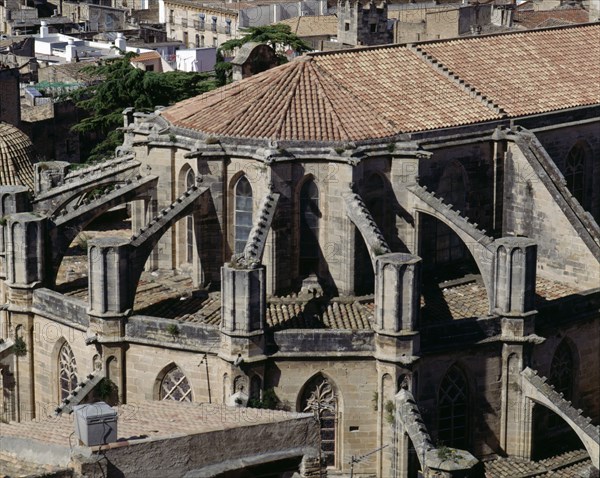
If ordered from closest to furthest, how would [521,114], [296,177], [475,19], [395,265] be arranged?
1. [395,265]
2. [296,177]
3. [521,114]
4. [475,19]

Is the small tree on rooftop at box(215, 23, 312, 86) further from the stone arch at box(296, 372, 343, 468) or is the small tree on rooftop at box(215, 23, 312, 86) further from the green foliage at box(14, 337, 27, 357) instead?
the stone arch at box(296, 372, 343, 468)

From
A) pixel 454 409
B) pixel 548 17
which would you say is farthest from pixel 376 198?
pixel 548 17

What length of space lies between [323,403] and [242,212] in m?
7.60

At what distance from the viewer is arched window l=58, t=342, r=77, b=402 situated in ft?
178

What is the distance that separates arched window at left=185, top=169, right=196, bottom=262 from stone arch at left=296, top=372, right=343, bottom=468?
313 inches

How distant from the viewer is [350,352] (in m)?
50.7

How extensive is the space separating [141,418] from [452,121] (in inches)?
841

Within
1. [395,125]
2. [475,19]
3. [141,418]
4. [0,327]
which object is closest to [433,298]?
[395,125]

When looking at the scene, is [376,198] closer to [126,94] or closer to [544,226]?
[544,226]

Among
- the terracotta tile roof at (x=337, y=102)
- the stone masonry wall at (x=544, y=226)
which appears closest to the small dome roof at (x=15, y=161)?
the terracotta tile roof at (x=337, y=102)

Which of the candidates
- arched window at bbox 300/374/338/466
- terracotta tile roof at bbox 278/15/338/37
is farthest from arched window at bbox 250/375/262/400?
terracotta tile roof at bbox 278/15/338/37

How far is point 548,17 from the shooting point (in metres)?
112

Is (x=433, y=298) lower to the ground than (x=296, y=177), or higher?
lower

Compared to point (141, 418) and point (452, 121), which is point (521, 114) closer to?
point (452, 121)
